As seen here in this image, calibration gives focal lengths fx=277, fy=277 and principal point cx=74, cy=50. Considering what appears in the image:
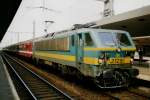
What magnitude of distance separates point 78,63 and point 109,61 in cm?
209

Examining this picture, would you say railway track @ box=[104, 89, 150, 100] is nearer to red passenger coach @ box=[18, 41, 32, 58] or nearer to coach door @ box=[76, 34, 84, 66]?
coach door @ box=[76, 34, 84, 66]

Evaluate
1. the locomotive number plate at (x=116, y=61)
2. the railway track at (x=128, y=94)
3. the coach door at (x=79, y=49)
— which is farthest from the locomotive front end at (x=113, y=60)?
the coach door at (x=79, y=49)

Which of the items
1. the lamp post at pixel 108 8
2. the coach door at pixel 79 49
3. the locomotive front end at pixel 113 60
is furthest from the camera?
the lamp post at pixel 108 8

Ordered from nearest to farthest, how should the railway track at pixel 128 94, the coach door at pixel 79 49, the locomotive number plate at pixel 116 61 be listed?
the railway track at pixel 128 94 < the locomotive number plate at pixel 116 61 < the coach door at pixel 79 49

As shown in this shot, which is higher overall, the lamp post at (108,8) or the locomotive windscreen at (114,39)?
the lamp post at (108,8)

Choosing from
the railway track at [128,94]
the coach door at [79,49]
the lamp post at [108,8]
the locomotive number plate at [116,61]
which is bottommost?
the railway track at [128,94]

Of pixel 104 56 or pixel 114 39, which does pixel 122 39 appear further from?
pixel 104 56

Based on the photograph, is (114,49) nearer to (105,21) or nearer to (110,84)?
(110,84)

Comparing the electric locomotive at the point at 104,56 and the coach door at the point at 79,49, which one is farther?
the coach door at the point at 79,49

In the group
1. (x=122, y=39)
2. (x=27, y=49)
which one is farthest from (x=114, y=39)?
(x=27, y=49)

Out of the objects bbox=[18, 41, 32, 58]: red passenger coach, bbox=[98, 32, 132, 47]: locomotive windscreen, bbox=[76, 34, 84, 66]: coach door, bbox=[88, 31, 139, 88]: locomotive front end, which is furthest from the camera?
bbox=[18, 41, 32, 58]: red passenger coach

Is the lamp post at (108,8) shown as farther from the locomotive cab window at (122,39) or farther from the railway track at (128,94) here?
the railway track at (128,94)

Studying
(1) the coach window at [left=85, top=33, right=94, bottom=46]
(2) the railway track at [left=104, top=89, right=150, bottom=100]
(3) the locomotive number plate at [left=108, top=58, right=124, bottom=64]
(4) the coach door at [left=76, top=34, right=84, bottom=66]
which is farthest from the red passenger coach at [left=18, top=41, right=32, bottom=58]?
(3) the locomotive number plate at [left=108, top=58, right=124, bottom=64]

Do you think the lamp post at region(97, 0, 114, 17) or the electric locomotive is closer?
the electric locomotive
